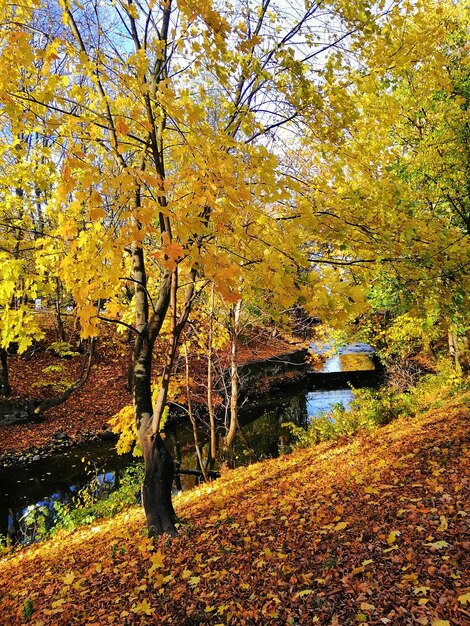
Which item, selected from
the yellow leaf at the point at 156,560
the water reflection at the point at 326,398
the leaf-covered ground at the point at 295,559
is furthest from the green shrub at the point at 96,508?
the water reflection at the point at 326,398

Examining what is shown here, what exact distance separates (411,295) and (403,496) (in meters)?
1.95

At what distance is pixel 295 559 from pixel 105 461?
28.6 ft

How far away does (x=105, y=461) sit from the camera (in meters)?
10.8

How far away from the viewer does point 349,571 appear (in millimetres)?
2871

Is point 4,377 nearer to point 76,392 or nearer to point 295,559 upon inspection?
point 76,392

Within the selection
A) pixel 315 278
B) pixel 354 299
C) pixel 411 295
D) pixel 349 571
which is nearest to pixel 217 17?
pixel 315 278

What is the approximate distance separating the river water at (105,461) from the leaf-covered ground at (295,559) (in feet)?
11.2

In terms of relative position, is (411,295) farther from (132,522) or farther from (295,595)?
(132,522)

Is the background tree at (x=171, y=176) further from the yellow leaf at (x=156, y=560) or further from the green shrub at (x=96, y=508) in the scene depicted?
the green shrub at (x=96, y=508)

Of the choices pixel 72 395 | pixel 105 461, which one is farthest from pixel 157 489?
pixel 72 395

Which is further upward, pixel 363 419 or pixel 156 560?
pixel 156 560

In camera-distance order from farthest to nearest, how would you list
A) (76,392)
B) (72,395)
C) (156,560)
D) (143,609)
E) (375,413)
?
(76,392)
(72,395)
(375,413)
(156,560)
(143,609)

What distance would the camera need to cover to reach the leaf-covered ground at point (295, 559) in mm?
2578

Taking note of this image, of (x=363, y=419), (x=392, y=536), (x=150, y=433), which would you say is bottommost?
(x=363, y=419)
